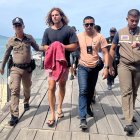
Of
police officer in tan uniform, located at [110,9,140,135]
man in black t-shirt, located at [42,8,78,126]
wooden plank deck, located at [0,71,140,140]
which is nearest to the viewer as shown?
wooden plank deck, located at [0,71,140,140]

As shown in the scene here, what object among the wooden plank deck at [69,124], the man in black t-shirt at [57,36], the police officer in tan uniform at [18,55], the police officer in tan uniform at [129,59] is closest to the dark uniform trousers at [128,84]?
the police officer in tan uniform at [129,59]

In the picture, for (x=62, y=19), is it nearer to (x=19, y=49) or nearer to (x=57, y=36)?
(x=57, y=36)

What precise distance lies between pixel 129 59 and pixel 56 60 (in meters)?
1.17

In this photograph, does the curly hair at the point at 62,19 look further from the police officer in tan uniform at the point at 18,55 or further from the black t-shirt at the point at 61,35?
the police officer in tan uniform at the point at 18,55

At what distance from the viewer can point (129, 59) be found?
564cm

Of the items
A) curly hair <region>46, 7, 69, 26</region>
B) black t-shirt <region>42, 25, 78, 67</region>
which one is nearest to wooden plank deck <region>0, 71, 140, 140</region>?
black t-shirt <region>42, 25, 78, 67</region>

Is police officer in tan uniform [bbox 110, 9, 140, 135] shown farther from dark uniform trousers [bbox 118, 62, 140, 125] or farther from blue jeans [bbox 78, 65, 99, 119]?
blue jeans [bbox 78, 65, 99, 119]

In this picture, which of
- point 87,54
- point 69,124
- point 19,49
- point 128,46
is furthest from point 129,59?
point 19,49

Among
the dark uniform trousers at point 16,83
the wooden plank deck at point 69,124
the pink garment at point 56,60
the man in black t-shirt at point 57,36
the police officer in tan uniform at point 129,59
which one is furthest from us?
the dark uniform trousers at point 16,83

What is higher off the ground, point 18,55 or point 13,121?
point 18,55

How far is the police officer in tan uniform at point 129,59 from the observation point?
5.55 meters

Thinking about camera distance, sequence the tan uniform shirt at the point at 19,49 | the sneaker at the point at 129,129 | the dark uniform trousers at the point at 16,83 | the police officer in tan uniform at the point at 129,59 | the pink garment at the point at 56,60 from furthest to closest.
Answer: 1. the tan uniform shirt at the point at 19,49
2. the dark uniform trousers at the point at 16,83
3. the pink garment at the point at 56,60
4. the police officer in tan uniform at the point at 129,59
5. the sneaker at the point at 129,129

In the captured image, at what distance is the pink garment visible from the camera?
5684 mm

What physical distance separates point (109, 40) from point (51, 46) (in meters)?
4.07
